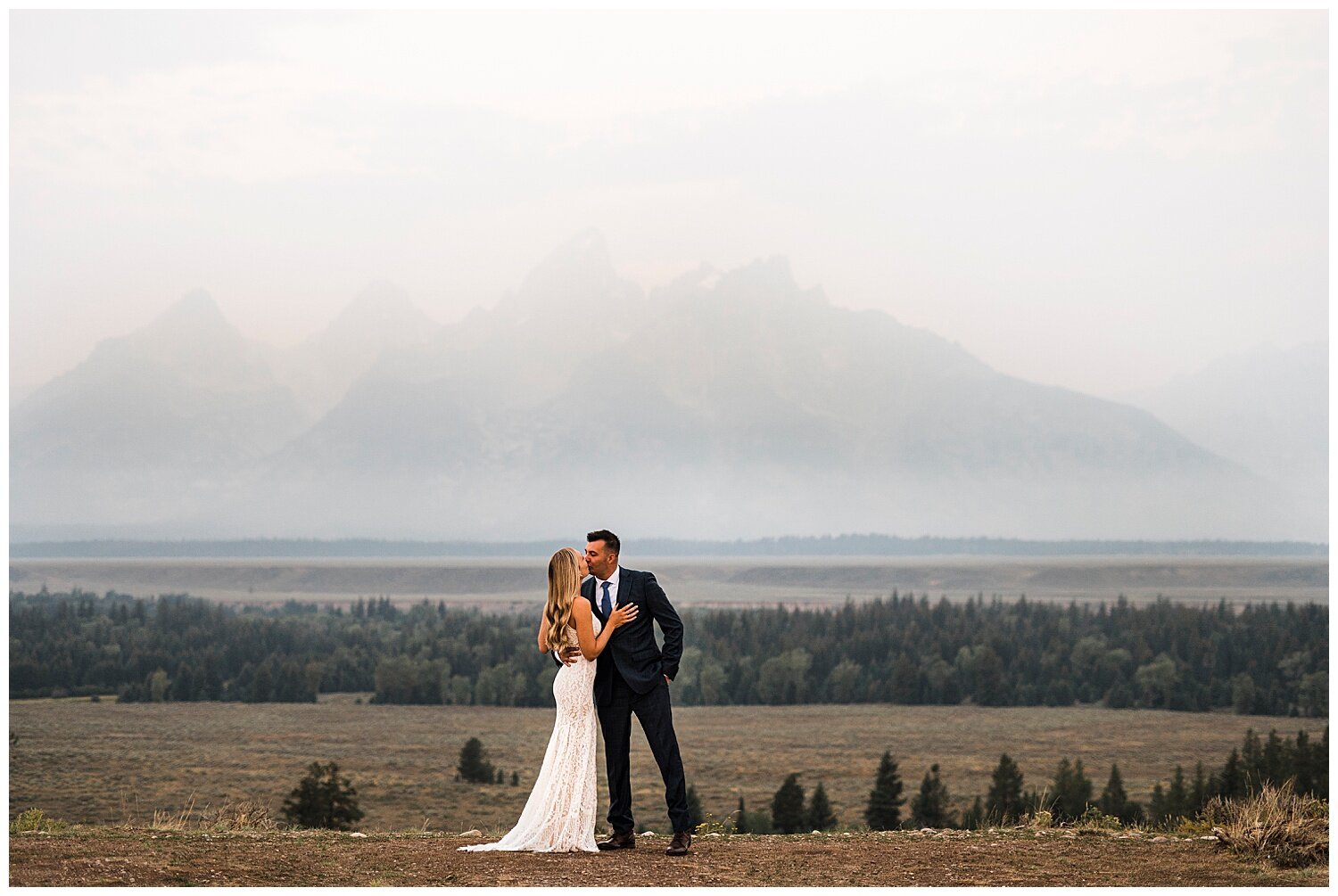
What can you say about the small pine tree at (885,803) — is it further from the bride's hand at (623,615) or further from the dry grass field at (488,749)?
the bride's hand at (623,615)

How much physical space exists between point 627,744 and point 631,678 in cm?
66

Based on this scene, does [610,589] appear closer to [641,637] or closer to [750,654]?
[641,637]

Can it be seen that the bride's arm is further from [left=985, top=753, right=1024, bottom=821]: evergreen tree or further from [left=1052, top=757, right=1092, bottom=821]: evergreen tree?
[left=1052, top=757, right=1092, bottom=821]: evergreen tree

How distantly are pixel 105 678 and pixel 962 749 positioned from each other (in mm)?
56822

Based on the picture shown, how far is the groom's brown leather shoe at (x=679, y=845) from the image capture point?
402 inches

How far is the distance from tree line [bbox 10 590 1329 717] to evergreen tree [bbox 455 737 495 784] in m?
25.6

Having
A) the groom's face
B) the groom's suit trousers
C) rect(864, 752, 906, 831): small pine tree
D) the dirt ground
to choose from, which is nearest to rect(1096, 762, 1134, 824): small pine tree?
rect(864, 752, 906, 831): small pine tree

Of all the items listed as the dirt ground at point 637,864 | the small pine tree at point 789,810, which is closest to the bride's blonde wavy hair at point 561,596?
the dirt ground at point 637,864

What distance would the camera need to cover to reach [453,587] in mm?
126062

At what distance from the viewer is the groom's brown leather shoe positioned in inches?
402

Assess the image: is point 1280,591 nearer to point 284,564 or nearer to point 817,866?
point 284,564

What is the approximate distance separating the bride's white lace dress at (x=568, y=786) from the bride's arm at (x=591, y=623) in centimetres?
11

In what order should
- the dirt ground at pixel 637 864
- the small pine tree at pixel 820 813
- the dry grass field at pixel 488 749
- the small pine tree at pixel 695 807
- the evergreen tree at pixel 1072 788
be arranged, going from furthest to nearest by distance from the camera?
the evergreen tree at pixel 1072 788 → the dry grass field at pixel 488 749 → the small pine tree at pixel 820 813 → the small pine tree at pixel 695 807 → the dirt ground at pixel 637 864

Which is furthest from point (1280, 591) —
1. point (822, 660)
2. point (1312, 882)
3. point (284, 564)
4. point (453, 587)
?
point (1312, 882)
